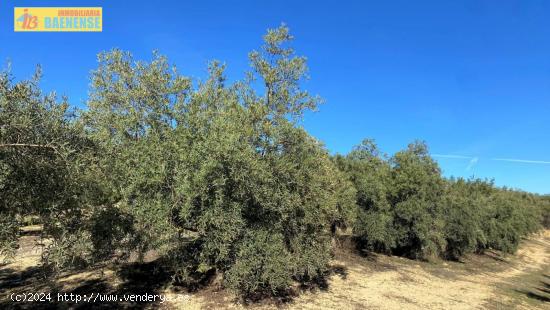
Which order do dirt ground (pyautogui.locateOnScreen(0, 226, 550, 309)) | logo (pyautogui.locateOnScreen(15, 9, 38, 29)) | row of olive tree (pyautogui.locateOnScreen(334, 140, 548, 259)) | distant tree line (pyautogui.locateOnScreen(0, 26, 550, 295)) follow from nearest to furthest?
distant tree line (pyautogui.locateOnScreen(0, 26, 550, 295)), logo (pyautogui.locateOnScreen(15, 9, 38, 29)), dirt ground (pyautogui.locateOnScreen(0, 226, 550, 309)), row of olive tree (pyautogui.locateOnScreen(334, 140, 548, 259))

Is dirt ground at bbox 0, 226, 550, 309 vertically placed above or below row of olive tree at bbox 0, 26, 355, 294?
below

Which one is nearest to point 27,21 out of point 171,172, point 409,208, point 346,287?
point 171,172

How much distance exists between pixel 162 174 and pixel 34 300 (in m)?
7.35

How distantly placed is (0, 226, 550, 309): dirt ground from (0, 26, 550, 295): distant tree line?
→ 5.34 ft

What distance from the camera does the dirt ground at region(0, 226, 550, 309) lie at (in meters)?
15.1

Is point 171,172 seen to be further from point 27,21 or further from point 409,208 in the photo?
point 409,208

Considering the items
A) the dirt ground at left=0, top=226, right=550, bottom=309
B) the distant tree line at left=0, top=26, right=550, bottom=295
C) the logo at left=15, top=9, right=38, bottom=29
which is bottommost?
the dirt ground at left=0, top=226, right=550, bottom=309

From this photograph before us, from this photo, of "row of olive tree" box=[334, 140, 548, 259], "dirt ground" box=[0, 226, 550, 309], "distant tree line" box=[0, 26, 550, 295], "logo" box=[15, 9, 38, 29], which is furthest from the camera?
"row of olive tree" box=[334, 140, 548, 259]

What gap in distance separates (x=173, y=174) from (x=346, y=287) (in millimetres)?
12369

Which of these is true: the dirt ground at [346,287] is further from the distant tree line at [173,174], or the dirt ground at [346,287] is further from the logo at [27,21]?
the logo at [27,21]

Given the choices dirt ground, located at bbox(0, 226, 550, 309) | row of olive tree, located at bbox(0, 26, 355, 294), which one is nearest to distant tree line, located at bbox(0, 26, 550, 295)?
row of olive tree, located at bbox(0, 26, 355, 294)

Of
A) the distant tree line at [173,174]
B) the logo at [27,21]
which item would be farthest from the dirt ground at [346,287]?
the logo at [27,21]

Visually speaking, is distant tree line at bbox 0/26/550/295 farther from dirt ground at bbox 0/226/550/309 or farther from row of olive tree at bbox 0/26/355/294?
dirt ground at bbox 0/226/550/309

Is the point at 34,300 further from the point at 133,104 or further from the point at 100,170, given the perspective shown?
the point at 133,104
